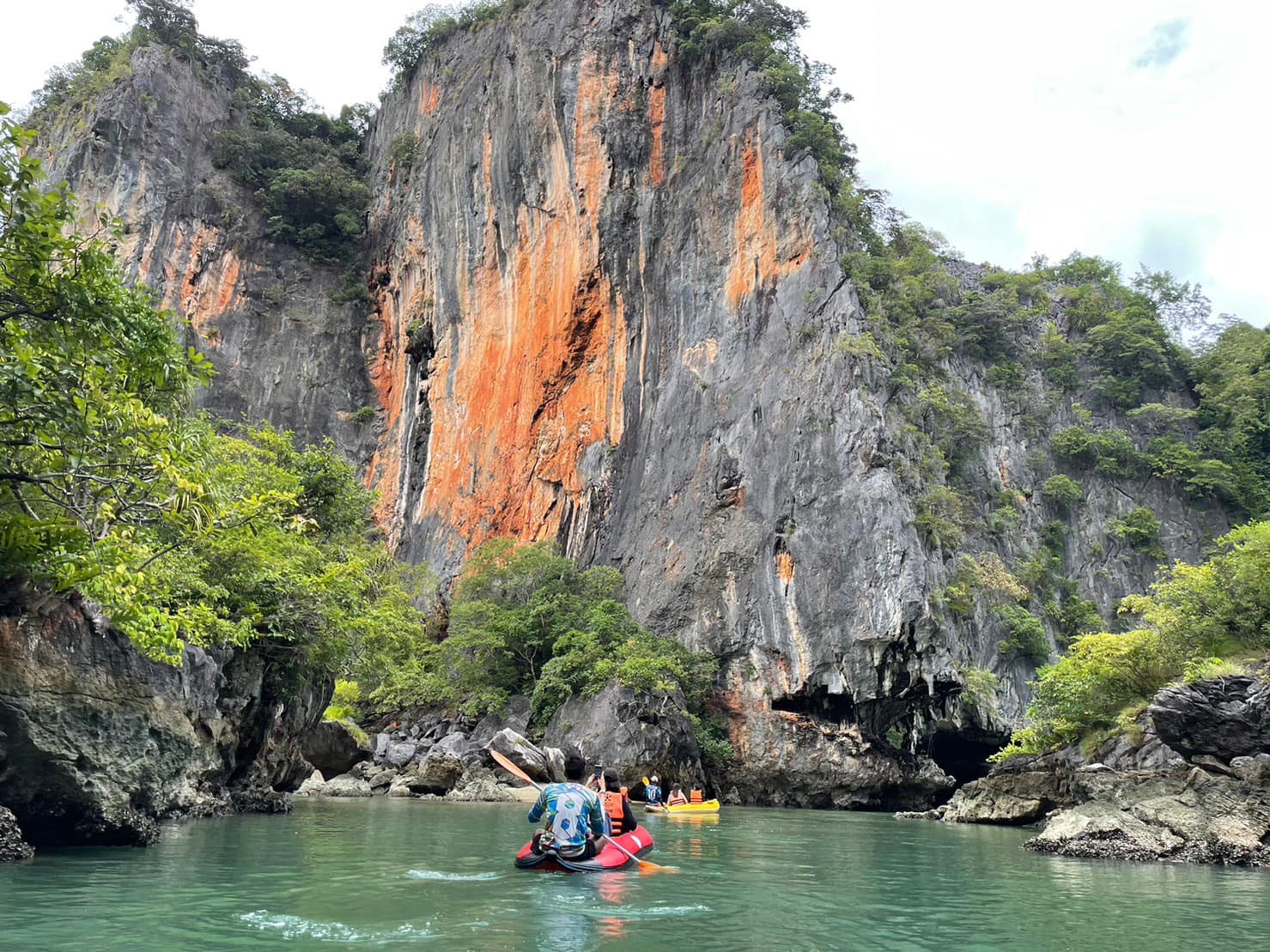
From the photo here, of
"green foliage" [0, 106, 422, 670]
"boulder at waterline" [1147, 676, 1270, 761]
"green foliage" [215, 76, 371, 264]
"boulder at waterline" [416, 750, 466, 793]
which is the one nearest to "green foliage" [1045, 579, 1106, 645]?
"boulder at waterline" [1147, 676, 1270, 761]

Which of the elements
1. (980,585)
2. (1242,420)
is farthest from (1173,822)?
(1242,420)

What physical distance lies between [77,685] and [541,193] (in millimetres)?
37230

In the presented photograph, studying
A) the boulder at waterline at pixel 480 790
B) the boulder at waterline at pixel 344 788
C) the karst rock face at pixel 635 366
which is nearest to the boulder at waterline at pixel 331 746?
the boulder at waterline at pixel 344 788

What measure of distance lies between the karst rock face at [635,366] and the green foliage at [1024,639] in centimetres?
61

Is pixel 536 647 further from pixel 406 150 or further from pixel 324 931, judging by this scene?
pixel 406 150

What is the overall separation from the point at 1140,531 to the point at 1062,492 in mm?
3614

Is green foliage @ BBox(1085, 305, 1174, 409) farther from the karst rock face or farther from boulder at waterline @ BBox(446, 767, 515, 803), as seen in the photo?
boulder at waterline @ BBox(446, 767, 515, 803)

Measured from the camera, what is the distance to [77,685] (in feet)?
31.9

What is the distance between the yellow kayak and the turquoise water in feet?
26.9

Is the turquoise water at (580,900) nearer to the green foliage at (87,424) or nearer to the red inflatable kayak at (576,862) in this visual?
the red inflatable kayak at (576,862)

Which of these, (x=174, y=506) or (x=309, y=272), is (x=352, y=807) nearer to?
(x=174, y=506)

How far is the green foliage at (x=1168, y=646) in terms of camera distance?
17.7m

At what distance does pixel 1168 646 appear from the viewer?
19719mm

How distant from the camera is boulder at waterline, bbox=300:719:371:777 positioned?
877 inches
